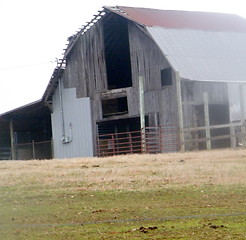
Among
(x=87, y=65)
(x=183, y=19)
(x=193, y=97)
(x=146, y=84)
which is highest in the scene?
(x=183, y=19)

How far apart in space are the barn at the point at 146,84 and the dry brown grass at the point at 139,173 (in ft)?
22.8

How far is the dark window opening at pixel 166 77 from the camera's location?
32.4m

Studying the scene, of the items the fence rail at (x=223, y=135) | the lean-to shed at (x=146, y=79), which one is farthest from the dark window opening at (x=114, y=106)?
the fence rail at (x=223, y=135)

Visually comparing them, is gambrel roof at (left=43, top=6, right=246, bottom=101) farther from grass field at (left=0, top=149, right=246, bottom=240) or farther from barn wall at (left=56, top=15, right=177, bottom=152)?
grass field at (left=0, top=149, right=246, bottom=240)

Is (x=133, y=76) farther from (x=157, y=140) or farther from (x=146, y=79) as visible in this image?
(x=157, y=140)

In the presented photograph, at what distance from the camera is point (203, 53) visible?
1362 inches

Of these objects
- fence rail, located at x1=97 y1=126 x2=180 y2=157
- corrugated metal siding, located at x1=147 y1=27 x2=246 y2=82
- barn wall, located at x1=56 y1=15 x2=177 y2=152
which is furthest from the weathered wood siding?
corrugated metal siding, located at x1=147 y1=27 x2=246 y2=82

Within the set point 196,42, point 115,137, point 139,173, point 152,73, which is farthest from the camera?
point 115,137

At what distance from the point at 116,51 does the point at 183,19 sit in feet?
18.2

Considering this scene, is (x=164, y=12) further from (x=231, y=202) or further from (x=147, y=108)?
(x=231, y=202)

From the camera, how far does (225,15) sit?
44.7 meters

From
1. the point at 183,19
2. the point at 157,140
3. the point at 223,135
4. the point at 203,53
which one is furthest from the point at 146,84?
the point at 183,19

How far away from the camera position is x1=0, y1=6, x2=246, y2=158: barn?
32031 millimetres

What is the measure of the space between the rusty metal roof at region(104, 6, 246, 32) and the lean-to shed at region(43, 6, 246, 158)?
0.38 feet
